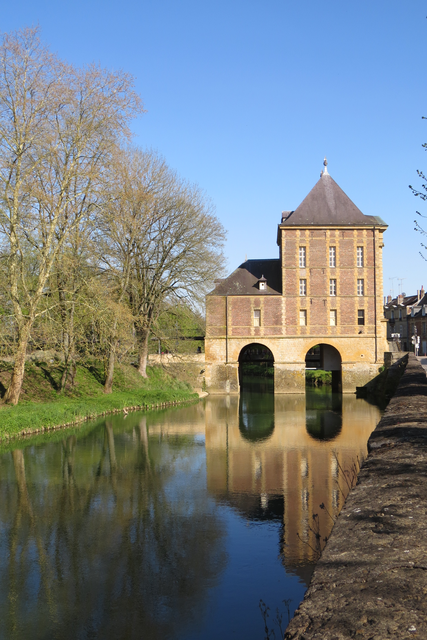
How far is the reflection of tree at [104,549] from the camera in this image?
618 centimetres

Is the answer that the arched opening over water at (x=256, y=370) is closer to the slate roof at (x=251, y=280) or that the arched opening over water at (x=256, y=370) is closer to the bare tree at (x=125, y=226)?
the slate roof at (x=251, y=280)

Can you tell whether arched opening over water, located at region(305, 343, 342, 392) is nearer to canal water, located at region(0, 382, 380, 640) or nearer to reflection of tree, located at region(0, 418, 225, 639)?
canal water, located at region(0, 382, 380, 640)

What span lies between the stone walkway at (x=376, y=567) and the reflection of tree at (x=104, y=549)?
9.16ft

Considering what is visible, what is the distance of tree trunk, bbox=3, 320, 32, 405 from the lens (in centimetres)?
1848

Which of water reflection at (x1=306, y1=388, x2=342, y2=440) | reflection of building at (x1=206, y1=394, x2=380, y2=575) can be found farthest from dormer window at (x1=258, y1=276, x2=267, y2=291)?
reflection of building at (x1=206, y1=394, x2=380, y2=575)

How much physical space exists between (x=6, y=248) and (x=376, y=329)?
25.2 metres

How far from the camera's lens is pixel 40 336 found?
806 inches

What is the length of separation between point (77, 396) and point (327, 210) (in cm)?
2152

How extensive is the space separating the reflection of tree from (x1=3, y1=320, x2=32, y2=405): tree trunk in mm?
5230

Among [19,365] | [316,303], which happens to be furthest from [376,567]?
[316,303]

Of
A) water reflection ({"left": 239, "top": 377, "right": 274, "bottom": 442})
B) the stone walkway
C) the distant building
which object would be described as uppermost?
the distant building

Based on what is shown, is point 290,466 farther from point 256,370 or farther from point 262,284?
point 256,370

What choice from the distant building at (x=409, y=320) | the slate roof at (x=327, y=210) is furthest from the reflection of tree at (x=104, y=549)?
the distant building at (x=409, y=320)

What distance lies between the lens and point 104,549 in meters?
8.24
